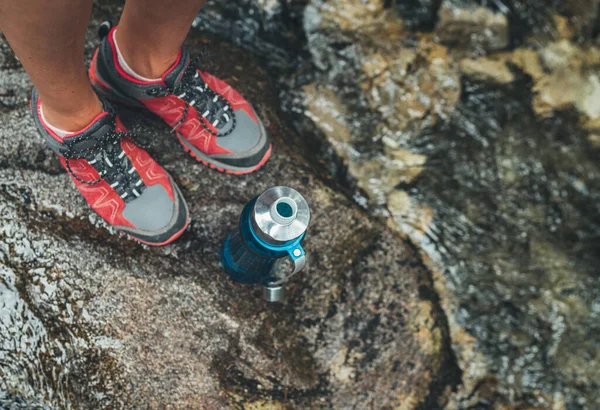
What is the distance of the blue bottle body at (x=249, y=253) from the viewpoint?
1.83m

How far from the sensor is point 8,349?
1.90 metres

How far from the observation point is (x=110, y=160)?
2.06 meters

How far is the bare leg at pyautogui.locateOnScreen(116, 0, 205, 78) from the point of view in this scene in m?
1.67

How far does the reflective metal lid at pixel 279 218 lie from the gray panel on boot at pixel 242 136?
0.62 meters

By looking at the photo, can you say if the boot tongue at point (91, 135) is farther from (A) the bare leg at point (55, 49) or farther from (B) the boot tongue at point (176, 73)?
(B) the boot tongue at point (176, 73)

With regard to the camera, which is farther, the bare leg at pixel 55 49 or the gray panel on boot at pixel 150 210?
the gray panel on boot at pixel 150 210

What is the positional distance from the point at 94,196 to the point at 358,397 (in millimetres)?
1643

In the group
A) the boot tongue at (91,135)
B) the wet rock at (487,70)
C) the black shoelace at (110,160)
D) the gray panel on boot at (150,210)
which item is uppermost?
the wet rock at (487,70)

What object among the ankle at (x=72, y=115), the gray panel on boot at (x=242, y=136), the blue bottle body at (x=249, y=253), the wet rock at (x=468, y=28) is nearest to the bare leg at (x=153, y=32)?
the ankle at (x=72, y=115)

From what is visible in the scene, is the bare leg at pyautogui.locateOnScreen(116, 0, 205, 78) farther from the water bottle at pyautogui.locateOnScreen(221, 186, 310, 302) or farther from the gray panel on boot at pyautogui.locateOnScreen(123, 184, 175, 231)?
the water bottle at pyautogui.locateOnScreen(221, 186, 310, 302)

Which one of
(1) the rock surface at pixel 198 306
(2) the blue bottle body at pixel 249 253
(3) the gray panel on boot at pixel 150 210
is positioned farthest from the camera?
(3) the gray panel on boot at pixel 150 210

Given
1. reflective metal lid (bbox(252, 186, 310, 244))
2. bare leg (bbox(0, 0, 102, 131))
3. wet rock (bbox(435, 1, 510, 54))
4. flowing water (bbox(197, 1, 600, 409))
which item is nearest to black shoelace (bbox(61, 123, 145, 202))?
bare leg (bbox(0, 0, 102, 131))

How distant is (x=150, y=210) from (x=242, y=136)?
0.59 meters

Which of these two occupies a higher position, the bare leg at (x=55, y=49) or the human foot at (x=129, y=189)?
the bare leg at (x=55, y=49)
